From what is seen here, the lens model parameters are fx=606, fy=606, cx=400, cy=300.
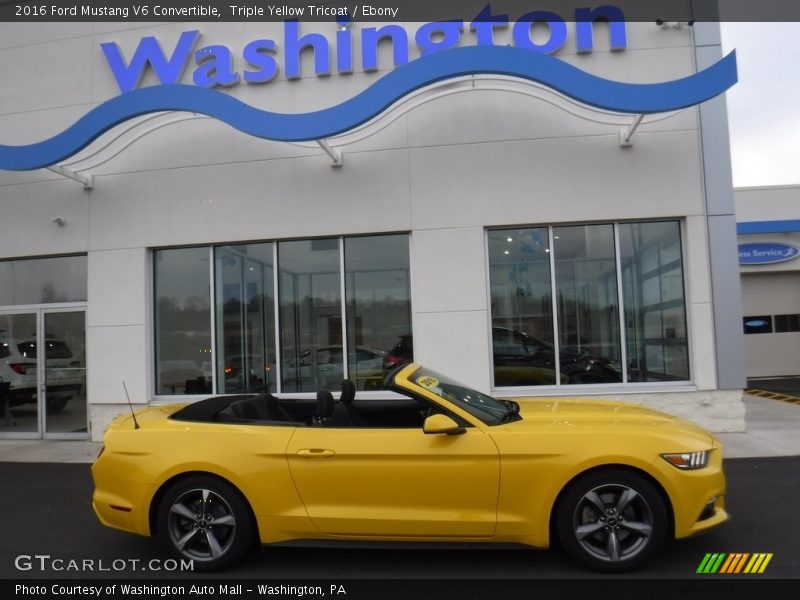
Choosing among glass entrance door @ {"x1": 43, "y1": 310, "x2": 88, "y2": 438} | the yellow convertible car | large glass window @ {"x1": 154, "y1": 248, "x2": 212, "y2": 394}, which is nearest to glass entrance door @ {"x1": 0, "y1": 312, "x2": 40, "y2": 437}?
glass entrance door @ {"x1": 43, "y1": 310, "x2": 88, "y2": 438}

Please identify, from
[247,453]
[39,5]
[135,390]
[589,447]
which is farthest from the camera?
[39,5]

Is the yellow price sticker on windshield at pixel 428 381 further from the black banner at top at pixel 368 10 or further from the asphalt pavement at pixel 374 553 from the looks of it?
the black banner at top at pixel 368 10

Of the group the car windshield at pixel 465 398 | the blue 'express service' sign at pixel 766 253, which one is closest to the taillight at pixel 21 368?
the car windshield at pixel 465 398

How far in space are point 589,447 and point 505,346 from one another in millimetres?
5179

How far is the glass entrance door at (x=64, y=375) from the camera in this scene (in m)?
10.1

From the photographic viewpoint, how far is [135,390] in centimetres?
963

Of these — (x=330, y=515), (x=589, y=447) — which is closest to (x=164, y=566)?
(x=330, y=515)

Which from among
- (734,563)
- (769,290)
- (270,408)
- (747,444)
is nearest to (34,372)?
(270,408)

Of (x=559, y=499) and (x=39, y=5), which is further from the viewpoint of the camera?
(x=39, y=5)

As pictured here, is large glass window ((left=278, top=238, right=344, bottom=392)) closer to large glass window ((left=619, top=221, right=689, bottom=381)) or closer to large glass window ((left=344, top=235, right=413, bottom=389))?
large glass window ((left=344, top=235, right=413, bottom=389))

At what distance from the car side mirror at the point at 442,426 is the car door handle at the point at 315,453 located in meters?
0.65

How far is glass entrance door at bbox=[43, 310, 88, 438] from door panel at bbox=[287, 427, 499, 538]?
7619 mm

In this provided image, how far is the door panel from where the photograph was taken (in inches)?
152

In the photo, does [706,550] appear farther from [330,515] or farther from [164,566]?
[164,566]
